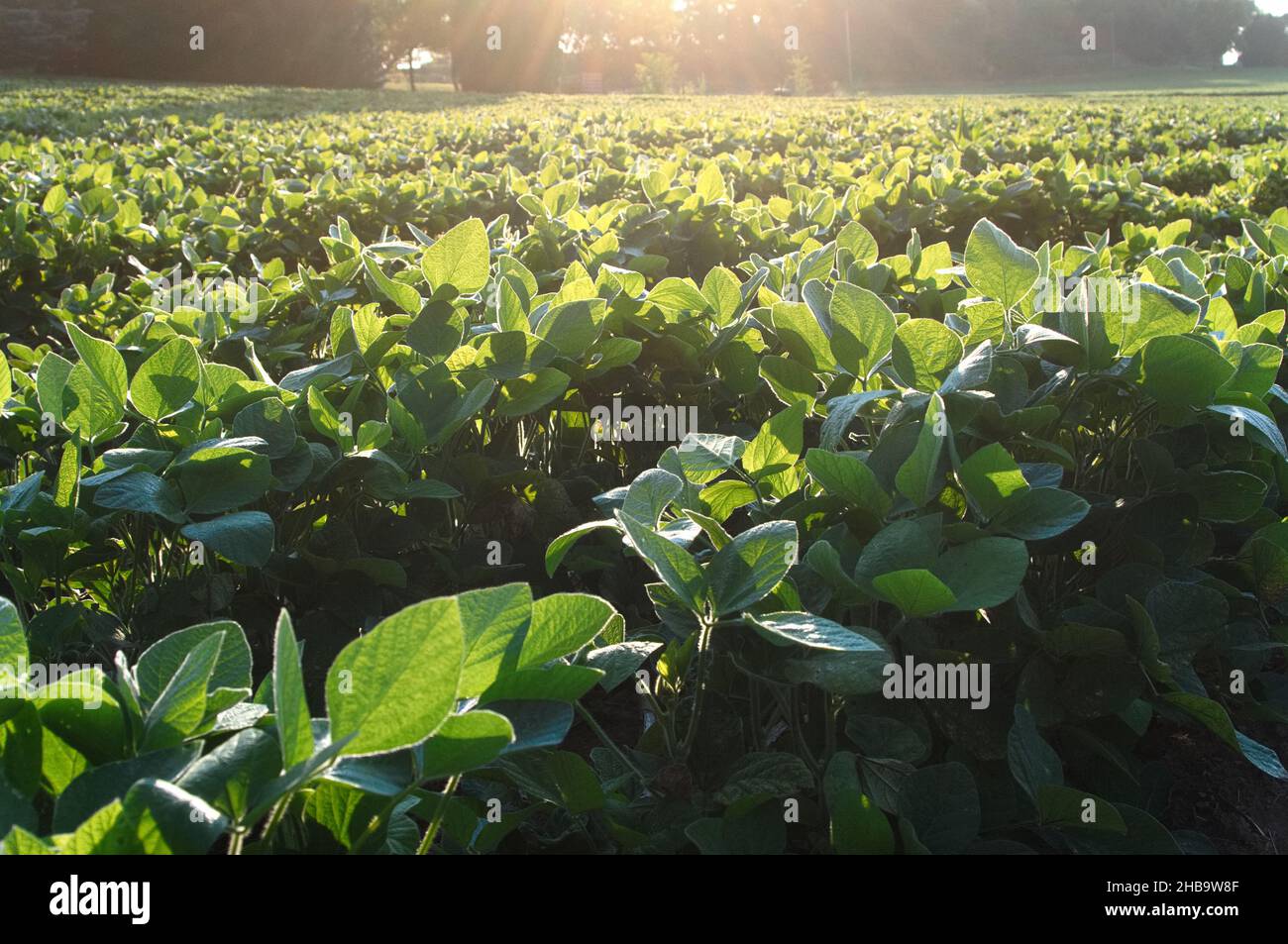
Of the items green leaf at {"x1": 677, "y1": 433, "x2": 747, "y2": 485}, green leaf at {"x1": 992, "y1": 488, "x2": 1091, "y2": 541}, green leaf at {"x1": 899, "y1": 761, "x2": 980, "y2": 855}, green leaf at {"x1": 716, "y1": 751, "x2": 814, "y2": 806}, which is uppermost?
green leaf at {"x1": 677, "y1": 433, "x2": 747, "y2": 485}

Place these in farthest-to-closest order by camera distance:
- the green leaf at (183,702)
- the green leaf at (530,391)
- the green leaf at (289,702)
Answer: the green leaf at (530,391) → the green leaf at (183,702) → the green leaf at (289,702)

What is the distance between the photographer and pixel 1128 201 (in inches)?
190

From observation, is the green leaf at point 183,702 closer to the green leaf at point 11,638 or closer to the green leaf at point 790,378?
the green leaf at point 11,638

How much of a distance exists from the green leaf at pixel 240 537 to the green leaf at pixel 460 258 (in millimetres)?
698

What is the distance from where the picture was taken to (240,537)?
1214 mm

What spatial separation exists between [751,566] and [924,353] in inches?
20.1

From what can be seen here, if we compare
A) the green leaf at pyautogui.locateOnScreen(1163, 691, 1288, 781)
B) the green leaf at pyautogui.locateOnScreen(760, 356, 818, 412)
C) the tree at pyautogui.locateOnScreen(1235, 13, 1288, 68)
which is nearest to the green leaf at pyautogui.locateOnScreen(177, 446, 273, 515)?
the green leaf at pyautogui.locateOnScreen(760, 356, 818, 412)

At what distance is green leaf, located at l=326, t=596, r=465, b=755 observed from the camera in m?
0.68

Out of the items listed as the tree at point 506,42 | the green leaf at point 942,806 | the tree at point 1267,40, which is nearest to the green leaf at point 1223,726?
the green leaf at point 942,806

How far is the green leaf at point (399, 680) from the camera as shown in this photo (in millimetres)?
683

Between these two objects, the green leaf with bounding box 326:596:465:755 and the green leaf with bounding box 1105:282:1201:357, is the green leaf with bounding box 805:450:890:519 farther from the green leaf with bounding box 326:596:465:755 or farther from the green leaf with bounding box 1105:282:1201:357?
the green leaf with bounding box 326:596:465:755

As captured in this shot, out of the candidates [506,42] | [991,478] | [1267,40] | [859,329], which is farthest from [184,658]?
[1267,40]

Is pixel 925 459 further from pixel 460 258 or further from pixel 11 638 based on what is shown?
pixel 460 258

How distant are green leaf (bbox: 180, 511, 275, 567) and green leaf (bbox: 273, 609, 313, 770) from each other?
57cm
